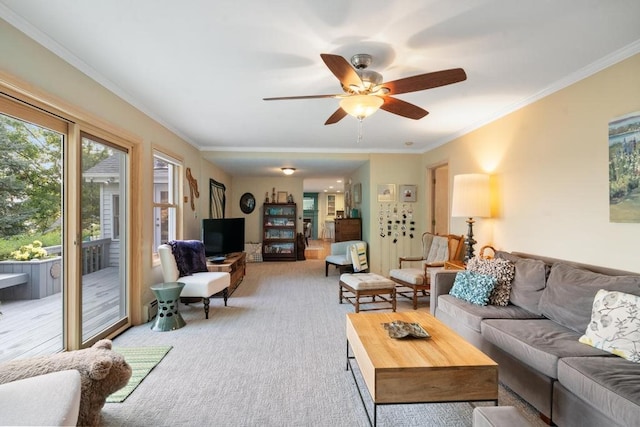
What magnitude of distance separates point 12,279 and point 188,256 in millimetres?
2067

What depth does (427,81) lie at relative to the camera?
2055mm

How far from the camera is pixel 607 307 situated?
1876 mm

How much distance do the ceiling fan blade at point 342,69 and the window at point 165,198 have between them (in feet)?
9.44

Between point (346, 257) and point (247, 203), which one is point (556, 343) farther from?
point (247, 203)

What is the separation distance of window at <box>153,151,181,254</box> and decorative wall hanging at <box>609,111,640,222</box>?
4.52 meters

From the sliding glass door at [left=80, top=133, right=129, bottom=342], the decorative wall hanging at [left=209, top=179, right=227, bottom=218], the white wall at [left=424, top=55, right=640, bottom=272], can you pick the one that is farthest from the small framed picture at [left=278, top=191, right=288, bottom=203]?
the white wall at [left=424, top=55, right=640, bottom=272]

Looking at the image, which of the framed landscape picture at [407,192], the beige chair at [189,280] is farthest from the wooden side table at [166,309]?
the framed landscape picture at [407,192]

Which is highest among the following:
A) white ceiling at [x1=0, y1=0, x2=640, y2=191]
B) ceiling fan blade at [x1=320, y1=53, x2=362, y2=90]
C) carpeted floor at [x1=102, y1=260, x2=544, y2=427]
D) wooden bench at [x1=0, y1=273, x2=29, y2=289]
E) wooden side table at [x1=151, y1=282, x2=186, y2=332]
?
white ceiling at [x1=0, y1=0, x2=640, y2=191]

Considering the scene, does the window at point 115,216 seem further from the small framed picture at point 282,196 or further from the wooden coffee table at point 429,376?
the small framed picture at point 282,196

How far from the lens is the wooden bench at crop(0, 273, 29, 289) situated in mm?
2012

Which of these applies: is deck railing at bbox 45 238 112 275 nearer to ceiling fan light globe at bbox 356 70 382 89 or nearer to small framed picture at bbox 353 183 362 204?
ceiling fan light globe at bbox 356 70 382 89

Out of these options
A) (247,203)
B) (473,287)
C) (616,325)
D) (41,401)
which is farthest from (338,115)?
(247,203)

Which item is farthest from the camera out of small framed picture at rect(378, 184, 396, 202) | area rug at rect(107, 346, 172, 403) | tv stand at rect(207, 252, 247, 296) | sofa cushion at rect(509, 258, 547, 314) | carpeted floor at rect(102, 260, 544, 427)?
small framed picture at rect(378, 184, 396, 202)

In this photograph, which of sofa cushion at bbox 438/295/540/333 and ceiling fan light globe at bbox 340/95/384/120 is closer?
ceiling fan light globe at bbox 340/95/384/120
